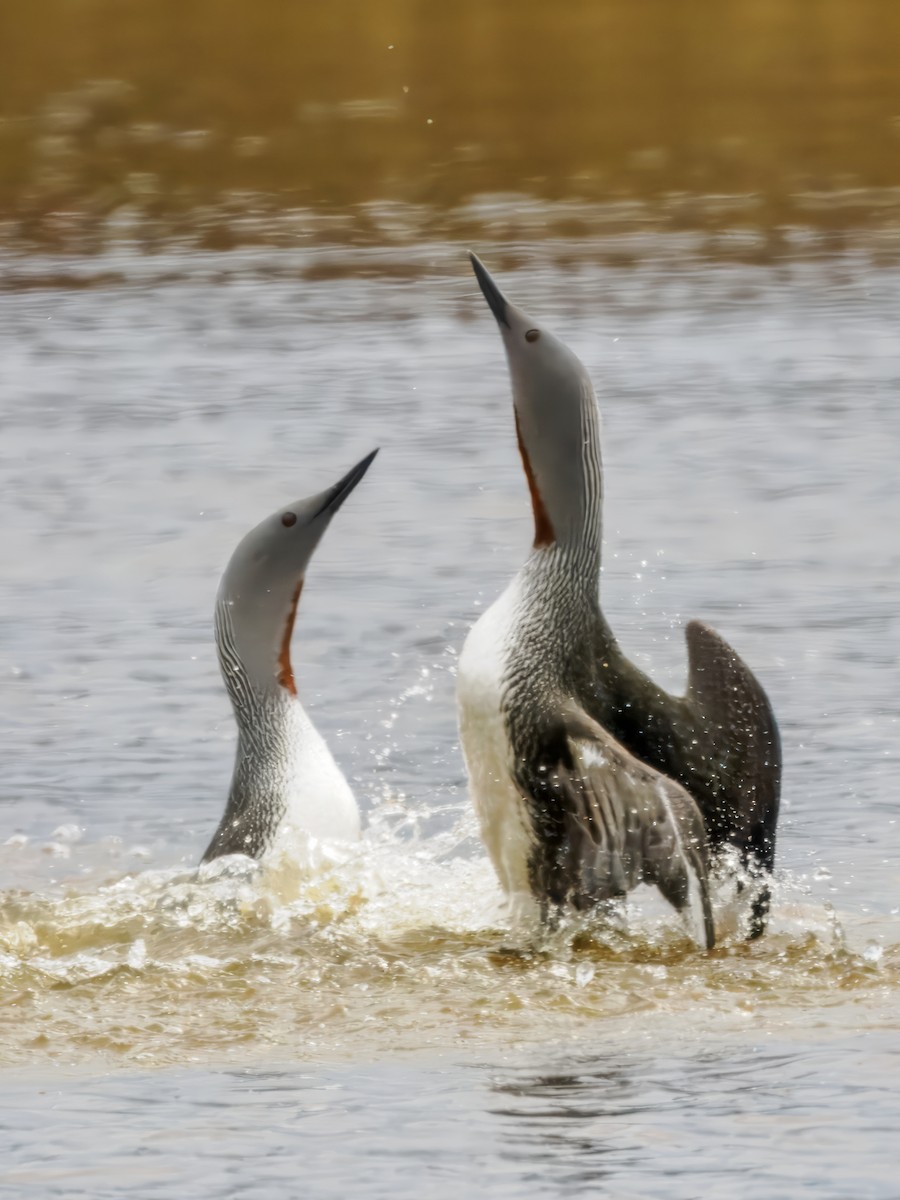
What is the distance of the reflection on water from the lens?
1741 centimetres

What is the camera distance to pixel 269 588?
6160 mm

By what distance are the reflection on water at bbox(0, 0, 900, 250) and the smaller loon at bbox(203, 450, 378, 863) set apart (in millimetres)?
10278

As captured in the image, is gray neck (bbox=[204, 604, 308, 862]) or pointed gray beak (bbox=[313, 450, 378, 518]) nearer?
gray neck (bbox=[204, 604, 308, 862])

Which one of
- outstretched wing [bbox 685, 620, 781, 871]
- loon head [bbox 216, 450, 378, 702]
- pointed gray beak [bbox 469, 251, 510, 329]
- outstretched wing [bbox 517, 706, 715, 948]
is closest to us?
outstretched wing [bbox 517, 706, 715, 948]

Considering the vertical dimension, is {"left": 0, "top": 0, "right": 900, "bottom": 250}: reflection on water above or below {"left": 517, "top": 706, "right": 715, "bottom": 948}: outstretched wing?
above

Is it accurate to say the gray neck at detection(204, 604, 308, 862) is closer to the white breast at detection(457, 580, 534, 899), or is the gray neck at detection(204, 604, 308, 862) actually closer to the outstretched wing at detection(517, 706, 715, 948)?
the white breast at detection(457, 580, 534, 899)

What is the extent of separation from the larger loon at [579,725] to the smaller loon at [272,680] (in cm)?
61

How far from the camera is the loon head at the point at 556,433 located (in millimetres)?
5602

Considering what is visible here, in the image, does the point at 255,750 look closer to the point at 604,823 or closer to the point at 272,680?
the point at 272,680

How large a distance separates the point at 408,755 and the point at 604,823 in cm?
195

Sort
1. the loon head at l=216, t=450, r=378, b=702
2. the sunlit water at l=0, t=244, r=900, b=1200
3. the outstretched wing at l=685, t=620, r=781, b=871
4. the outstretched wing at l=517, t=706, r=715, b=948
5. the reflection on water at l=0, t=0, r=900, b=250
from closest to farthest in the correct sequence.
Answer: the sunlit water at l=0, t=244, r=900, b=1200 → the outstretched wing at l=517, t=706, r=715, b=948 → the outstretched wing at l=685, t=620, r=781, b=871 → the loon head at l=216, t=450, r=378, b=702 → the reflection on water at l=0, t=0, r=900, b=250

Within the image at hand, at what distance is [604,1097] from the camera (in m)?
4.30

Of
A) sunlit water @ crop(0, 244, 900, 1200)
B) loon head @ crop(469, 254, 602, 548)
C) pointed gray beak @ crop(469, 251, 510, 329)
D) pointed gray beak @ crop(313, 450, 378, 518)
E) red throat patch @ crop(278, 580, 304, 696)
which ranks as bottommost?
sunlit water @ crop(0, 244, 900, 1200)

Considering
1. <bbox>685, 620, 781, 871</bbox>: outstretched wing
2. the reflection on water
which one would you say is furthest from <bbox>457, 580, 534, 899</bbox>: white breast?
the reflection on water
